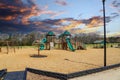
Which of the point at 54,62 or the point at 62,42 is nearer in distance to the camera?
the point at 54,62

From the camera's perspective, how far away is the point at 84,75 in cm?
1099

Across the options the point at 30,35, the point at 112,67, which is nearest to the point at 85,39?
the point at 30,35

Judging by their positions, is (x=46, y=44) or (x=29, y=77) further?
(x=46, y=44)

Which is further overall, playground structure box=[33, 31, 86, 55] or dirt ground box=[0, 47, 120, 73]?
playground structure box=[33, 31, 86, 55]

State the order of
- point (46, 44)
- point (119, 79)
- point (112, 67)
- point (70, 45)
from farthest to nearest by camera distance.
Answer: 1. point (46, 44)
2. point (70, 45)
3. point (112, 67)
4. point (119, 79)

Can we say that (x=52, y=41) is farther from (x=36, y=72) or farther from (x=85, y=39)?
(x=85, y=39)

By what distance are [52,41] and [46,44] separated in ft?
4.44

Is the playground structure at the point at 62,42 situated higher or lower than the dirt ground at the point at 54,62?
higher

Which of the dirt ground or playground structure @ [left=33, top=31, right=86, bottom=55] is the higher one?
playground structure @ [left=33, top=31, right=86, bottom=55]

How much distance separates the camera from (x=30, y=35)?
272 ft

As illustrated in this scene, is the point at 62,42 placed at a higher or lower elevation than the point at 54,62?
higher

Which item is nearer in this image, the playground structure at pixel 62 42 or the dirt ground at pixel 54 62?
the dirt ground at pixel 54 62

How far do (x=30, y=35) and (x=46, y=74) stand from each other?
72.8m

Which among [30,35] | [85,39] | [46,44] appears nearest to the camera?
[46,44]
